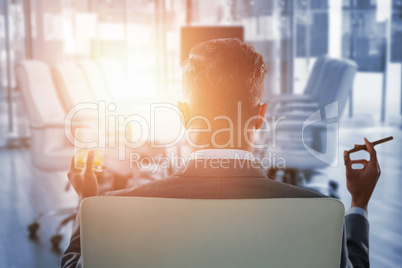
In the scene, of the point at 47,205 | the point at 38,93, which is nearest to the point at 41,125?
the point at 38,93

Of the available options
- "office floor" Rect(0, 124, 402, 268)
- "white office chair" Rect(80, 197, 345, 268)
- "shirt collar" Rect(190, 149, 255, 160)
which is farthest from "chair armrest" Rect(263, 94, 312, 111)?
"white office chair" Rect(80, 197, 345, 268)

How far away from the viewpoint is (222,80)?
1.08 metres

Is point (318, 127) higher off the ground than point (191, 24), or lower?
lower

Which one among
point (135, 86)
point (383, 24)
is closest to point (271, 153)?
point (135, 86)

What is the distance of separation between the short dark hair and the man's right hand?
11.7 inches

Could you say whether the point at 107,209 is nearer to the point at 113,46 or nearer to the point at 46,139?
the point at 46,139

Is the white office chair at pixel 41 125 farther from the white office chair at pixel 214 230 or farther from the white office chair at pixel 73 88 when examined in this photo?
the white office chair at pixel 214 230

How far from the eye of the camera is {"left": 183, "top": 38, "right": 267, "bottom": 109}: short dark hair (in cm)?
108

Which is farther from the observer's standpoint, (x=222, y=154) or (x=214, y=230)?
(x=222, y=154)

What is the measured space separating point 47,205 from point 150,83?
12.6ft

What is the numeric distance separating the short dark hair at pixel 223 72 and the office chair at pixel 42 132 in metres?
2.35

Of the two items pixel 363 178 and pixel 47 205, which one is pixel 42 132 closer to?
pixel 47 205

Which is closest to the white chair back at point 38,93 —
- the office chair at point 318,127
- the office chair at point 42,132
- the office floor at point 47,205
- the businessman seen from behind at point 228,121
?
the office chair at point 42,132

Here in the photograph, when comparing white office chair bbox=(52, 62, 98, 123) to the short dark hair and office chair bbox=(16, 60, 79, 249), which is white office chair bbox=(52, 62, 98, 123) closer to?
office chair bbox=(16, 60, 79, 249)
